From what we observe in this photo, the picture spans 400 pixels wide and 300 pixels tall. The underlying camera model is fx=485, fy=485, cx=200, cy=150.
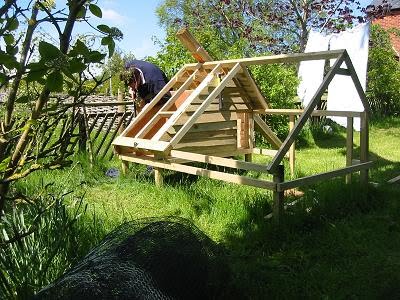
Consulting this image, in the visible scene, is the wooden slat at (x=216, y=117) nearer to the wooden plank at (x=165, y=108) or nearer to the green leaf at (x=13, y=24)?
the wooden plank at (x=165, y=108)

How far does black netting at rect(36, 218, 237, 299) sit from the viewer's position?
76.5 inches

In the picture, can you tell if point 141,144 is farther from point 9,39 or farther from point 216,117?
point 9,39

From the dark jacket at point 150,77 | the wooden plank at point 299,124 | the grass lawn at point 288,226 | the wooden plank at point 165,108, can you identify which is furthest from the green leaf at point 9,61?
the dark jacket at point 150,77

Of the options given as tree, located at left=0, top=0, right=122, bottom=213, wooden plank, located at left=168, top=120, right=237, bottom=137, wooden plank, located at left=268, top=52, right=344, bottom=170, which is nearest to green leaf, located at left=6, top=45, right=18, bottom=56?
tree, located at left=0, top=0, right=122, bottom=213

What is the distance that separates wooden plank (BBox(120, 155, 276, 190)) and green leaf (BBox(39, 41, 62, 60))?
3334 millimetres

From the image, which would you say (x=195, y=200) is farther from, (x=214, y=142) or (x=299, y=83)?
(x=299, y=83)

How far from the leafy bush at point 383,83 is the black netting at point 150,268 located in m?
11.9

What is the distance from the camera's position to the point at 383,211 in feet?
15.9

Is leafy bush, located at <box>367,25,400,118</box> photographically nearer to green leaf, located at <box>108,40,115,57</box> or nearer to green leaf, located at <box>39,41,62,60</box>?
green leaf, located at <box>108,40,115,57</box>

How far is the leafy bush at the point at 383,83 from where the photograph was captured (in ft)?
43.7

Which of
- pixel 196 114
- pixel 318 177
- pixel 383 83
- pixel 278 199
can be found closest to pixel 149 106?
pixel 196 114

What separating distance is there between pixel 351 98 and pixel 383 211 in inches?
211

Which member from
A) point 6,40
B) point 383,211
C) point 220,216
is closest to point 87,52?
point 6,40

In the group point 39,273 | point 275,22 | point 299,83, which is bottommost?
point 39,273
